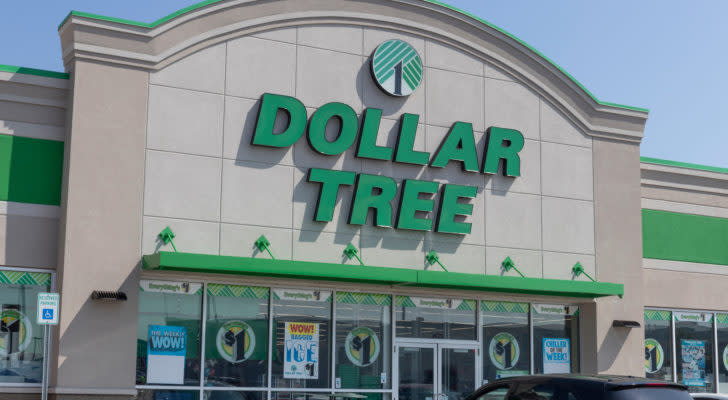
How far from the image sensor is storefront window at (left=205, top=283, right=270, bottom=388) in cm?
1859

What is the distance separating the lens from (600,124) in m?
23.3

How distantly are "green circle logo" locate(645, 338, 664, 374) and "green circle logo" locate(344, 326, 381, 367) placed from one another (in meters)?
7.66

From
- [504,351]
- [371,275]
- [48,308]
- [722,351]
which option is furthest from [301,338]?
[722,351]

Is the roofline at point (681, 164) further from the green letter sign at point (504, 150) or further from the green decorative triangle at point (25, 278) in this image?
the green decorative triangle at point (25, 278)

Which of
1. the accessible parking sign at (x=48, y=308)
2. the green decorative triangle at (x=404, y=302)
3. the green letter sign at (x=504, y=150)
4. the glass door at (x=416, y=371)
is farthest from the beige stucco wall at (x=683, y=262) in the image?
the accessible parking sign at (x=48, y=308)

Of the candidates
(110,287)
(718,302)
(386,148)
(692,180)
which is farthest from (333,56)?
(718,302)

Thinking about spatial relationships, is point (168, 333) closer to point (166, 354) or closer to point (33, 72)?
point (166, 354)

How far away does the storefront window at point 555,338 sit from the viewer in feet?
72.5

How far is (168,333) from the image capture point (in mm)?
18281

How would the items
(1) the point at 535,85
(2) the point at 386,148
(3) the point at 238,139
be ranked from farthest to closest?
(1) the point at 535,85 < (2) the point at 386,148 < (3) the point at 238,139

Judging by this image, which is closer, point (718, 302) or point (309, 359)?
point (309, 359)

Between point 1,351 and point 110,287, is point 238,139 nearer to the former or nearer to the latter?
point 110,287

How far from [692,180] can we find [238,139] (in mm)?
12513

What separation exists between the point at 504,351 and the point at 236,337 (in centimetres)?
649
